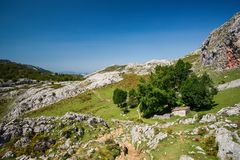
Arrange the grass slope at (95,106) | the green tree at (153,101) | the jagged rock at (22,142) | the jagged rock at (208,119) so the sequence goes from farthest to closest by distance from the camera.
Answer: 1. the grass slope at (95,106)
2. the green tree at (153,101)
3. the jagged rock at (22,142)
4. the jagged rock at (208,119)

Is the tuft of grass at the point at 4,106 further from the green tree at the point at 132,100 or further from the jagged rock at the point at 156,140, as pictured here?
the jagged rock at the point at 156,140

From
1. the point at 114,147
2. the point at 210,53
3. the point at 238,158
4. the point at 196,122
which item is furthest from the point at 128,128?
the point at 210,53

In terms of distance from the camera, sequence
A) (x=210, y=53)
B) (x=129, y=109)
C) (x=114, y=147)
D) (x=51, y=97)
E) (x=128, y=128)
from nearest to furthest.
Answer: (x=114, y=147) < (x=128, y=128) < (x=129, y=109) < (x=210, y=53) < (x=51, y=97)

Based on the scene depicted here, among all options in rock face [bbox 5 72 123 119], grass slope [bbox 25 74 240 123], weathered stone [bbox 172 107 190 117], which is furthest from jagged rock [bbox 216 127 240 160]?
rock face [bbox 5 72 123 119]

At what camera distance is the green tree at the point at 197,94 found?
177ft

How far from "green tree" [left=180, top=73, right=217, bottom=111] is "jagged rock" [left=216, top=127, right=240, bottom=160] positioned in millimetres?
21920

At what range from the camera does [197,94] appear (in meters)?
54.5

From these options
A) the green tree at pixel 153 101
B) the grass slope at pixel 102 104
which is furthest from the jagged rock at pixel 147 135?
the green tree at pixel 153 101

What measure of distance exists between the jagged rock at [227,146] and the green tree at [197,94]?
21.9 m

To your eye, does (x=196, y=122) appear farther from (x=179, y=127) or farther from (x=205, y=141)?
(x=205, y=141)

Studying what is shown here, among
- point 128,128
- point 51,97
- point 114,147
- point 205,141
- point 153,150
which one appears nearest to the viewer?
point 205,141

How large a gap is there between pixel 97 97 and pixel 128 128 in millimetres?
54406

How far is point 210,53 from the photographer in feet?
336

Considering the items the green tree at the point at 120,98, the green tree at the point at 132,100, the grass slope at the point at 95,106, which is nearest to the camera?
the grass slope at the point at 95,106
